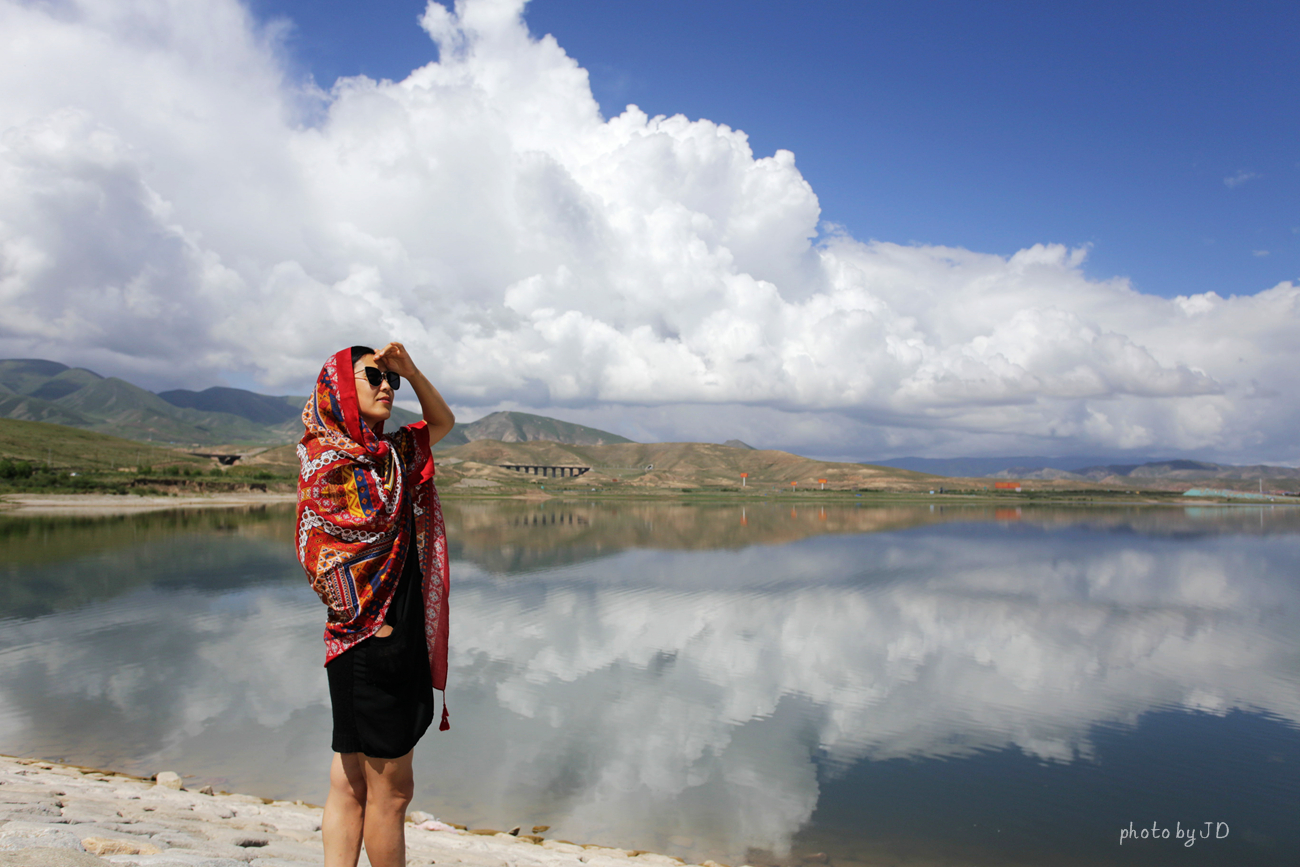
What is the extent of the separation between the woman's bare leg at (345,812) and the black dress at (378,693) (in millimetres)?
101

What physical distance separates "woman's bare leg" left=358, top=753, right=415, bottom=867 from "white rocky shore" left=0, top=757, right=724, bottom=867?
192 centimetres

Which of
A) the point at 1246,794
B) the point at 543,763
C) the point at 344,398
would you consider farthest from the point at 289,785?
the point at 1246,794

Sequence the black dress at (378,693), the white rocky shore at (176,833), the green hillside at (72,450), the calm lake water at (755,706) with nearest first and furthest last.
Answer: the black dress at (378,693) → the white rocky shore at (176,833) → the calm lake water at (755,706) → the green hillside at (72,450)

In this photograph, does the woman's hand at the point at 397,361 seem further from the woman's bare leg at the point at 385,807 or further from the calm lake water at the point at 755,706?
the calm lake water at the point at 755,706

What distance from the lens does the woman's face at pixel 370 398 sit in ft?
12.0

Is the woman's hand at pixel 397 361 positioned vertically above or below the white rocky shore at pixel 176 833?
above

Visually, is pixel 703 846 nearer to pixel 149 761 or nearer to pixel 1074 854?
pixel 1074 854

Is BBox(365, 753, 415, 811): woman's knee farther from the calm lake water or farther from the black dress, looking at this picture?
the calm lake water

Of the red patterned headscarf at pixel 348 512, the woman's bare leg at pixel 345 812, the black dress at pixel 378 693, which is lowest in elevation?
the woman's bare leg at pixel 345 812

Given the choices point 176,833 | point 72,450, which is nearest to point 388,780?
point 176,833

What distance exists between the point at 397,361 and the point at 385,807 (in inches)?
87.3

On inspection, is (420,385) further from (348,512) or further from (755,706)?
(755,706)

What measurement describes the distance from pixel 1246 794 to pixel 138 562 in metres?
36.4

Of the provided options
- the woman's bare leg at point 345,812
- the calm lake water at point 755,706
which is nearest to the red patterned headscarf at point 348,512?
the woman's bare leg at point 345,812
